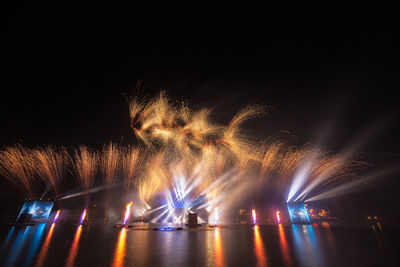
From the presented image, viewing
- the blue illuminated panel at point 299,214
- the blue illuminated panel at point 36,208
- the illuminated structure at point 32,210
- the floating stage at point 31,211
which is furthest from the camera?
the blue illuminated panel at point 299,214

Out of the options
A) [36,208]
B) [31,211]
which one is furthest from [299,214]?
[31,211]

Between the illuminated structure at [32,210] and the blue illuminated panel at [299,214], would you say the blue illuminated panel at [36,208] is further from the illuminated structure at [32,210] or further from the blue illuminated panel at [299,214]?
the blue illuminated panel at [299,214]

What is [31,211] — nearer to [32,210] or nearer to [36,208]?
[32,210]

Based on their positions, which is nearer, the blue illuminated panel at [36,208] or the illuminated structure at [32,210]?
the illuminated structure at [32,210]

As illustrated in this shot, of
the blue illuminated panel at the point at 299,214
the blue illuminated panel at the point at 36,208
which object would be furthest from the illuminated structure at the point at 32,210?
the blue illuminated panel at the point at 299,214

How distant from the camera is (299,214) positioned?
939 inches

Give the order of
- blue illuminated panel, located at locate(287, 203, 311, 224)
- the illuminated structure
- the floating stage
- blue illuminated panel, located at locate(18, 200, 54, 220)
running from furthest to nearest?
blue illuminated panel, located at locate(287, 203, 311, 224) → blue illuminated panel, located at locate(18, 200, 54, 220) → the illuminated structure → the floating stage

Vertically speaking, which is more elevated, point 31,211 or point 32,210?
point 32,210

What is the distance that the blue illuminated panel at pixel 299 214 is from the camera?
77.9ft

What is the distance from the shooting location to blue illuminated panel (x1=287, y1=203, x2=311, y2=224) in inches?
934

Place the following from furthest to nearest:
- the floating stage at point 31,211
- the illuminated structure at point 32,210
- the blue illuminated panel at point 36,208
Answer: the blue illuminated panel at point 36,208, the illuminated structure at point 32,210, the floating stage at point 31,211

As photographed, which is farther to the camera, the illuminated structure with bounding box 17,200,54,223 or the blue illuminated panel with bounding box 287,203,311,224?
the blue illuminated panel with bounding box 287,203,311,224

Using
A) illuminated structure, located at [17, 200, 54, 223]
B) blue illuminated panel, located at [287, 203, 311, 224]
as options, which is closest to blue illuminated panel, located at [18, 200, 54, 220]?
illuminated structure, located at [17, 200, 54, 223]

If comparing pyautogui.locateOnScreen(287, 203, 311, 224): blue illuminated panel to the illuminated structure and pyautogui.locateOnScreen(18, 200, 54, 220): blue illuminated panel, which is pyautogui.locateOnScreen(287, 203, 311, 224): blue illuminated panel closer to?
the illuminated structure
